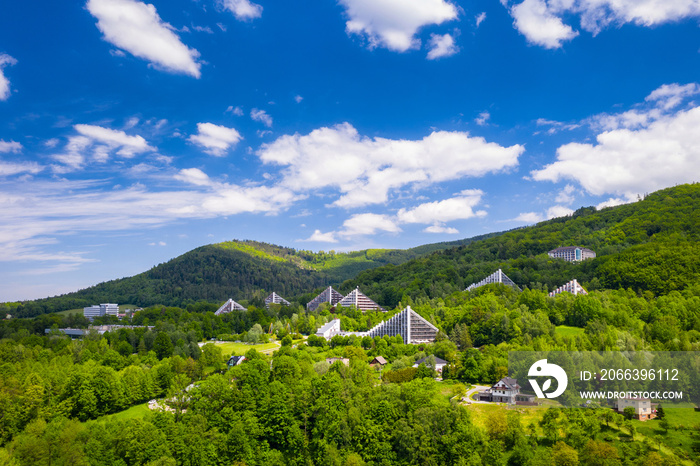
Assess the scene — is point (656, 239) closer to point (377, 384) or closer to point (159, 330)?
point (377, 384)

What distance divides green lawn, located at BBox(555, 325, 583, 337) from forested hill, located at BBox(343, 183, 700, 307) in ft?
60.2

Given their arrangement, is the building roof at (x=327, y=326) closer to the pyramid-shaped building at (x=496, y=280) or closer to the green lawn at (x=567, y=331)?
the pyramid-shaped building at (x=496, y=280)

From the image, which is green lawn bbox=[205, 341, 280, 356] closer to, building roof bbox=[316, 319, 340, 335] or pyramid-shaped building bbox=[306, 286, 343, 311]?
building roof bbox=[316, 319, 340, 335]

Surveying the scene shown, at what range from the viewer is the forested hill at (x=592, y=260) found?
76062 millimetres

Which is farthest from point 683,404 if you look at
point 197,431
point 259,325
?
point 259,325

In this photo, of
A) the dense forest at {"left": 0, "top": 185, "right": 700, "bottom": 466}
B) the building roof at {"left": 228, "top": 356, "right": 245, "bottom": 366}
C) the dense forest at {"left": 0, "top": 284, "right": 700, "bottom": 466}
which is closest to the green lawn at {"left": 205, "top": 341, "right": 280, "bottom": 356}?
the dense forest at {"left": 0, "top": 185, "right": 700, "bottom": 466}

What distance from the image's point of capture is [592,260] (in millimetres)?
87062

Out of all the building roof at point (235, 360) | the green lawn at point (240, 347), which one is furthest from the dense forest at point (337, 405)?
the green lawn at point (240, 347)

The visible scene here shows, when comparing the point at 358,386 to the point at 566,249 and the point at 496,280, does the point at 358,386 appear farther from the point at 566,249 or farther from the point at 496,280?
the point at 566,249

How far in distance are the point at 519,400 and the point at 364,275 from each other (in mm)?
79651

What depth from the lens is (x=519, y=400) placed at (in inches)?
1762

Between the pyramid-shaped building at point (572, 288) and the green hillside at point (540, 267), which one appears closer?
the green hillside at point (540, 267)

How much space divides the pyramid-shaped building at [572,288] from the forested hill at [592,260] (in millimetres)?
2470

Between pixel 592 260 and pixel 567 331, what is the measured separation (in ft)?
95.7
